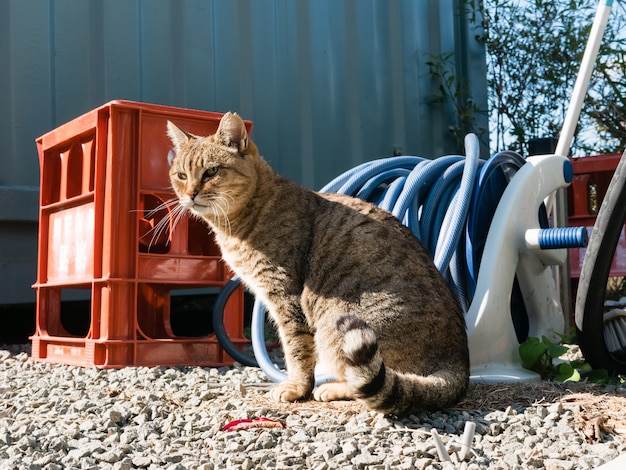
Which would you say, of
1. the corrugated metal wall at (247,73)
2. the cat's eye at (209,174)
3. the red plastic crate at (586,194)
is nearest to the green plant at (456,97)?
the corrugated metal wall at (247,73)

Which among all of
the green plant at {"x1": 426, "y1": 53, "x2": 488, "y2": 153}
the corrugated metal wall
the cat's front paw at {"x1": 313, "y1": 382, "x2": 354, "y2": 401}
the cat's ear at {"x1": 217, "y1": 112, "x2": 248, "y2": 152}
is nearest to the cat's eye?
the cat's ear at {"x1": 217, "y1": 112, "x2": 248, "y2": 152}

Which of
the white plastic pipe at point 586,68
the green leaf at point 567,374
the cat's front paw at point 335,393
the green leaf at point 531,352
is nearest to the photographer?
the cat's front paw at point 335,393

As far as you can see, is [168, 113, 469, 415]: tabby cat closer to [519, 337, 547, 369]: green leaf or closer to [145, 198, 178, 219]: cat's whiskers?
[145, 198, 178, 219]: cat's whiskers

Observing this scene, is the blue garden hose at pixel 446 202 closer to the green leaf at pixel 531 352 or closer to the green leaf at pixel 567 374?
the green leaf at pixel 531 352

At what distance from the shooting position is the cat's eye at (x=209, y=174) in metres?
2.62

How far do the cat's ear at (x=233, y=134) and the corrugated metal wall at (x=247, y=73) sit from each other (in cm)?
202

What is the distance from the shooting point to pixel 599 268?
2.23m

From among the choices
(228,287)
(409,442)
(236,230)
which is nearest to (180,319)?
(228,287)

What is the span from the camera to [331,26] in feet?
18.9

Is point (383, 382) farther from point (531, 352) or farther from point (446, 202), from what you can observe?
point (446, 202)

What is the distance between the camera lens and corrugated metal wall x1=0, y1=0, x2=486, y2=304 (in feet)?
14.0

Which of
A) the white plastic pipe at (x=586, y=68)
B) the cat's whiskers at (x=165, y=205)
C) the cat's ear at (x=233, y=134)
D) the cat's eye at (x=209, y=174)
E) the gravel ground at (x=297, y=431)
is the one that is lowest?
the gravel ground at (x=297, y=431)

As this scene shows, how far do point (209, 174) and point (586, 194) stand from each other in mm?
2623

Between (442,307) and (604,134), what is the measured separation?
4.62 meters
